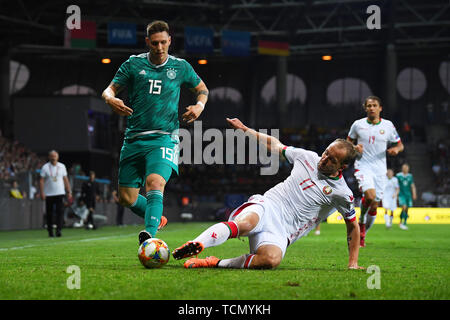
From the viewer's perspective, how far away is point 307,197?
649 cm

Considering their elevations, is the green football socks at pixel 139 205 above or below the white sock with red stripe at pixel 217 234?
above

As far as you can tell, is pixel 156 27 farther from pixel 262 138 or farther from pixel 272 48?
pixel 272 48

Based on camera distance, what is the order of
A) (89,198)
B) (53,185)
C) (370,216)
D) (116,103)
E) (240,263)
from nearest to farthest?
(240,263), (116,103), (370,216), (53,185), (89,198)

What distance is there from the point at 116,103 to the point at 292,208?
2046mm

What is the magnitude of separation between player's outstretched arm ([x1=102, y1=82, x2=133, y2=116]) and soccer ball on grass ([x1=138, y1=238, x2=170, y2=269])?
4.34ft

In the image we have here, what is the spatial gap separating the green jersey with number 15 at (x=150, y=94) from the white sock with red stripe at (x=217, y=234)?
5.52ft

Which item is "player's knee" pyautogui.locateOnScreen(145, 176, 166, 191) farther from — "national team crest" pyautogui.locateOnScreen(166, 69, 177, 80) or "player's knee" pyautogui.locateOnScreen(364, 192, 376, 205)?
"player's knee" pyautogui.locateOnScreen(364, 192, 376, 205)

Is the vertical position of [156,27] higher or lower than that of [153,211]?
higher

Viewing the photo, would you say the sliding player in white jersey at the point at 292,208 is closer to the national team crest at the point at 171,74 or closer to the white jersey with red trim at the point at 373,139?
the national team crest at the point at 171,74

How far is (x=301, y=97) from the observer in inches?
2039

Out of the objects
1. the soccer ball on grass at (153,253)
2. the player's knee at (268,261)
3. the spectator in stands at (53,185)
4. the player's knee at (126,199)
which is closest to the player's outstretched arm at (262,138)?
the player's knee at (268,261)

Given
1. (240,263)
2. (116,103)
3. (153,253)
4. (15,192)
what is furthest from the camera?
(15,192)

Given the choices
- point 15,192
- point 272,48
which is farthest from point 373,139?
point 272,48

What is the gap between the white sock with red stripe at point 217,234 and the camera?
5.77 metres
